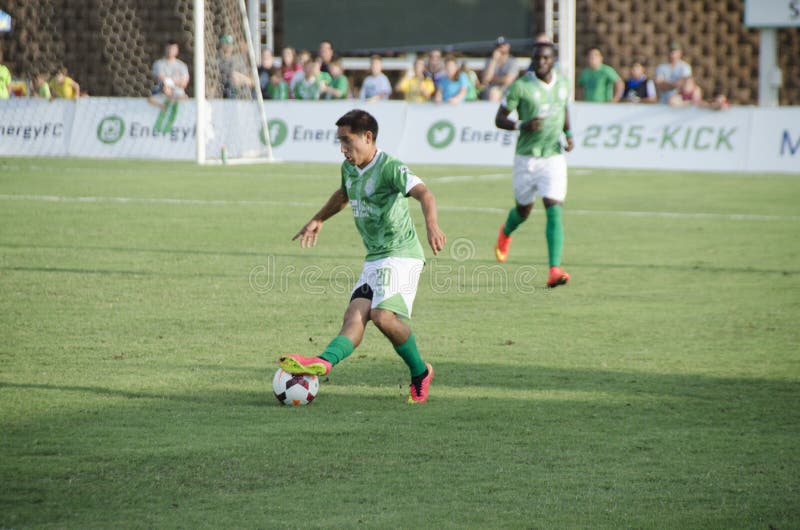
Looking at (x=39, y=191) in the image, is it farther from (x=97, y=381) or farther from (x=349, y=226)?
(x=97, y=381)

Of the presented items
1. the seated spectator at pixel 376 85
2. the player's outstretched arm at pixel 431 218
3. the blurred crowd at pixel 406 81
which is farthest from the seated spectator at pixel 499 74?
the player's outstretched arm at pixel 431 218

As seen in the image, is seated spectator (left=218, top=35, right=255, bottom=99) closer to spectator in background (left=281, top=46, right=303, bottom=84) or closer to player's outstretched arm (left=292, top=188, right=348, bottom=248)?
spectator in background (left=281, top=46, right=303, bottom=84)

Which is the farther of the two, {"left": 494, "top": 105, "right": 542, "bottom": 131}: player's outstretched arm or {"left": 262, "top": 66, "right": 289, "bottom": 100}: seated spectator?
{"left": 262, "top": 66, "right": 289, "bottom": 100}: seated spectator

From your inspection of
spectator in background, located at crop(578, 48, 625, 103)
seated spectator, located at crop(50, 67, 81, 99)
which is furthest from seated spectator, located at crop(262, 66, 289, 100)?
spectator in background, located at crop(578, 48, 625, 103)

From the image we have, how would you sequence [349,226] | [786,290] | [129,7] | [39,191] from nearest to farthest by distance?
[786,290], [349,226], [39,191], [129,7]

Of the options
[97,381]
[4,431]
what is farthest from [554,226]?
[4,431]

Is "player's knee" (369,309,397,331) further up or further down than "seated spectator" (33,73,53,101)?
further down

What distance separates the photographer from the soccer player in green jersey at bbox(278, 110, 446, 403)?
21.0 feet

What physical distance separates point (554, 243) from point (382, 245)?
4318 millimetres

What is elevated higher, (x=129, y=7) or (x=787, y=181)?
(x=129, y=7)

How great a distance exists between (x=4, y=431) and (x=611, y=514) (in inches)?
109

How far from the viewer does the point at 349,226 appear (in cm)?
1473

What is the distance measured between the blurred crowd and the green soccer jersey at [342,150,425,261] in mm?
17005

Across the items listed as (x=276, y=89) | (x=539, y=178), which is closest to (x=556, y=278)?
(x=539, y=178)
